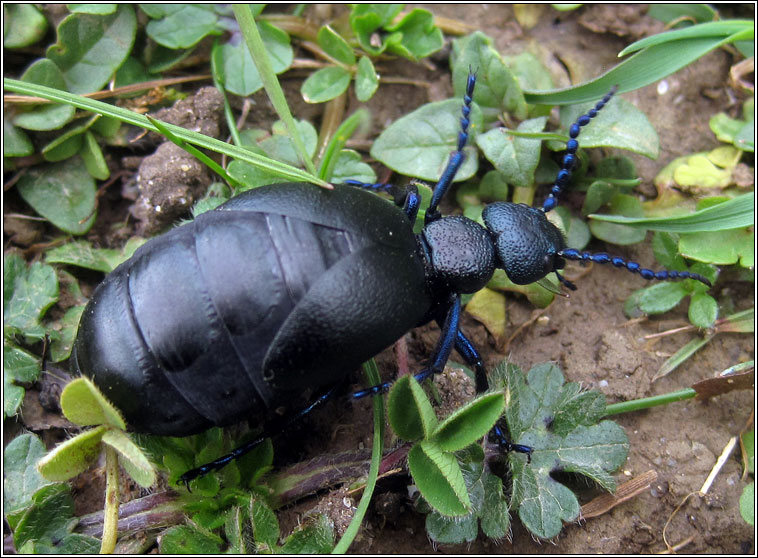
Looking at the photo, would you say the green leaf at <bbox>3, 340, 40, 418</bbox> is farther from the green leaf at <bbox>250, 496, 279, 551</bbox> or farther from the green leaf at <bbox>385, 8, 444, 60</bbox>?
the green leaf at <bbox>385, 8, 444, 60</bbox>

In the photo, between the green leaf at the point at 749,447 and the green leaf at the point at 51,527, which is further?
the green leaf at the point at 749,447

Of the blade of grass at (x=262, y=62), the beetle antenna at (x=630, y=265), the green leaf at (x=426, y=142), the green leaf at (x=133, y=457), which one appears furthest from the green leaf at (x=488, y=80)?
the green leaf at (x=133, y=457)

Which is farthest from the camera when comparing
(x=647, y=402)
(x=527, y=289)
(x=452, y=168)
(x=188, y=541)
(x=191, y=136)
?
A: (x=527, y=289)

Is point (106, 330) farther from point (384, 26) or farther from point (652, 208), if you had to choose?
point (652, 208)

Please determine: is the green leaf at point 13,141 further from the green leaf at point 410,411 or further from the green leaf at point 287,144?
the green leaf at point 410,411

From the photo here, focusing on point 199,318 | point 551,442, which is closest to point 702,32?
point 551,442

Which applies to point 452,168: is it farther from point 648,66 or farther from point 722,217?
point 722,217

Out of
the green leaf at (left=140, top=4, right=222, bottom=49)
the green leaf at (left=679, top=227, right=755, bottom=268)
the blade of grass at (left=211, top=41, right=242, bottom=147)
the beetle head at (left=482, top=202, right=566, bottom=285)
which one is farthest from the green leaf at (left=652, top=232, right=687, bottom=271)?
the green leaf at (left=140, top=4, right=222, bottom=49)
